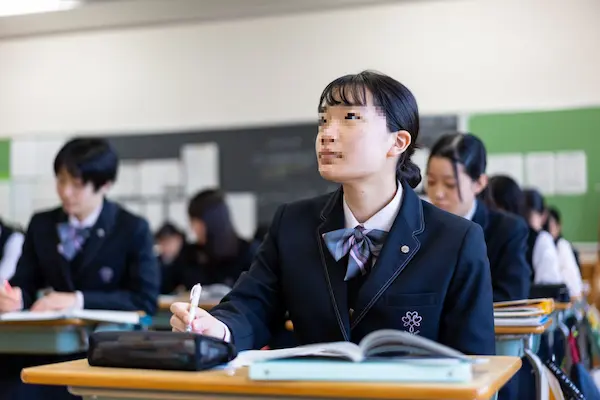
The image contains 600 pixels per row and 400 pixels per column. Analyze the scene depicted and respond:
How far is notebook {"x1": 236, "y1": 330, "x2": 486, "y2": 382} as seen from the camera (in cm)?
116

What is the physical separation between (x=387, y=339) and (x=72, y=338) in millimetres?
1841

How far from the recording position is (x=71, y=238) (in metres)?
3.05

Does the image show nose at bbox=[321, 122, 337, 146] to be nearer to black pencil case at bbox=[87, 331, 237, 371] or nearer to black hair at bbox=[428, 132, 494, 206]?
black pencil case at bbox=[87, 331, 237, 371]

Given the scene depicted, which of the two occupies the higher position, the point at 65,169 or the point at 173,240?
the point at 65,169

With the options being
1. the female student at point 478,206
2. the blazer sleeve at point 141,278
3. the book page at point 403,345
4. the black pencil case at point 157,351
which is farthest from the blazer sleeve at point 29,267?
the book page at point 403,345

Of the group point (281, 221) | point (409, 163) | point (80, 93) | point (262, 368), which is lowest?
point (262, 368)

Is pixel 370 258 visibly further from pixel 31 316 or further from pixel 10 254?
pixel 10 254

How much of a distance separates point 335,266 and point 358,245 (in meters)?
0.07

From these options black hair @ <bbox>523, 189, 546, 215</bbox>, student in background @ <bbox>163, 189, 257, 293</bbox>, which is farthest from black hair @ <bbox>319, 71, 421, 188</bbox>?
black hair @ <bbox>523, 189, 546, 215</bbox>

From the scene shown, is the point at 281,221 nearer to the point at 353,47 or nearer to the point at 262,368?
the point at 262,368

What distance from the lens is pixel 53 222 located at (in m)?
3.07

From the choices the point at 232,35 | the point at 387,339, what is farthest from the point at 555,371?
the point at 232,35

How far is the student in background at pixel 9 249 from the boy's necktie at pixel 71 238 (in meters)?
1.08

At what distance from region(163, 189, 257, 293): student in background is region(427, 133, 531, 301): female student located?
1816mm
